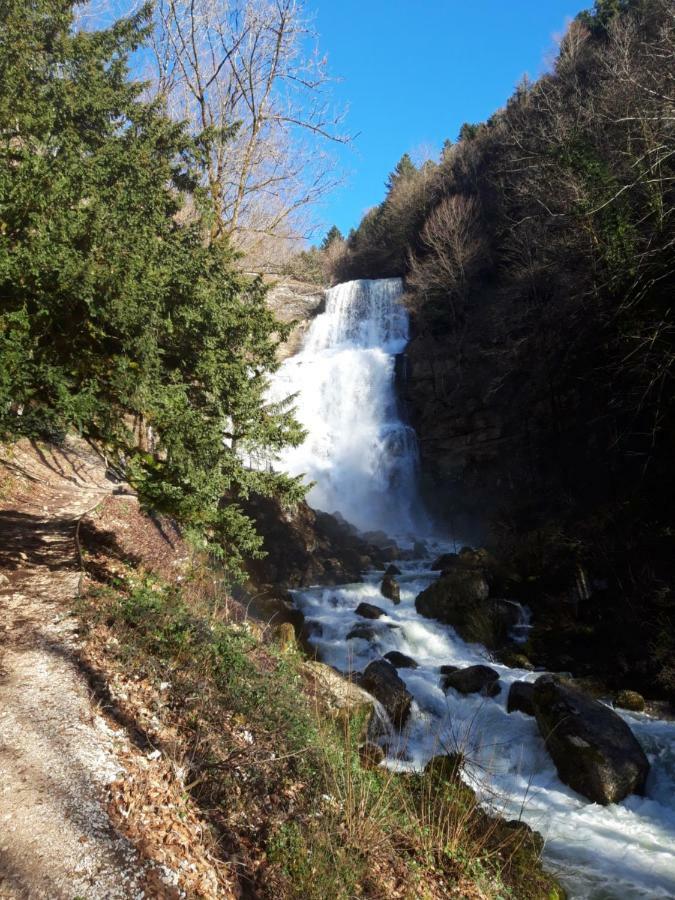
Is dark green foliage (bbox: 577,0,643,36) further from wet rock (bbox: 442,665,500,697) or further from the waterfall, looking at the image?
wet rock (bbox: 442,665,500,697)

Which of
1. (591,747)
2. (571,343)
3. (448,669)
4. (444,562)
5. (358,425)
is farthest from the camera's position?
(358,425)

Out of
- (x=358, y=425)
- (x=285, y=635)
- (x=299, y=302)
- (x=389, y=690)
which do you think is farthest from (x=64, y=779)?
(x=299, y=302)

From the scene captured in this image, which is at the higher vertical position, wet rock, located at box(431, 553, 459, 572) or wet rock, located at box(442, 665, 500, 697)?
wet rock, located at box(431, 553, 459, 572)

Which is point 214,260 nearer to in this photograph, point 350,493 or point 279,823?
point 279,823

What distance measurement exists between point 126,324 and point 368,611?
9.58 metres

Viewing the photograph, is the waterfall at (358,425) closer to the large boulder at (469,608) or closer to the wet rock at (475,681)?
the large boulder at (469,608)

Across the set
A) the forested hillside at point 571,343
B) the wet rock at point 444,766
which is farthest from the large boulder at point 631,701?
the wet rock at point 444,766

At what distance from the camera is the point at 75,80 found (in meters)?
8.91

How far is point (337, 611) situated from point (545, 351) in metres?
11.4

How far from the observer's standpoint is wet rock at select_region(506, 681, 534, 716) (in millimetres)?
8359

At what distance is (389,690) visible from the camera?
28.7 feet

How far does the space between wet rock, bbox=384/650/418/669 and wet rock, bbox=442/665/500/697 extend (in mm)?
918

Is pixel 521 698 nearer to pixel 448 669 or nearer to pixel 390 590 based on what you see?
pixel 448 669

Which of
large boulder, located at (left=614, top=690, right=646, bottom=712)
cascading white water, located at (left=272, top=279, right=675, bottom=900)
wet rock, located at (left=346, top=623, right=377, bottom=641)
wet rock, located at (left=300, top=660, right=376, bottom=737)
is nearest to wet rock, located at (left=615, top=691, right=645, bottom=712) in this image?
large boulder, located at (left=614, top=690, right=646, bottom=712)
